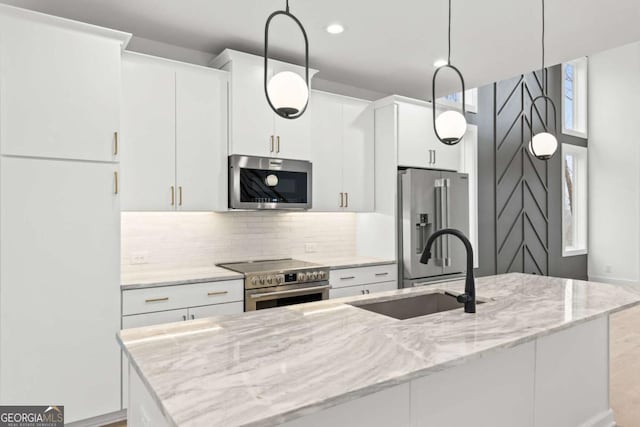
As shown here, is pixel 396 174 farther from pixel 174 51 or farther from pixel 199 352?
pixel 199 352

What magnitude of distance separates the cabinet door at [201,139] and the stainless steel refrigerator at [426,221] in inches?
70.1

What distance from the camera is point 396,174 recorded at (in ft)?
13.6

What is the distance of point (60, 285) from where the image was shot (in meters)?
2.52

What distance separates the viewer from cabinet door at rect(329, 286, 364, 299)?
364 centimetres

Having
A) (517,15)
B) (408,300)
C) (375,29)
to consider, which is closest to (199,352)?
(408,300)

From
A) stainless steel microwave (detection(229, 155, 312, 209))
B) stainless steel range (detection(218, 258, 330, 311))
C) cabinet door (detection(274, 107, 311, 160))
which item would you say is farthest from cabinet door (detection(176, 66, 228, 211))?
stainless steel range (detection(218, 258, 330, 311))

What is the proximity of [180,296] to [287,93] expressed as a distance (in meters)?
1.81

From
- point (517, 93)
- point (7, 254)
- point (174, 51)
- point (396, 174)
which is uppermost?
point (517, 93)

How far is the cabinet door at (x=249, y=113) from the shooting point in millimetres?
3367

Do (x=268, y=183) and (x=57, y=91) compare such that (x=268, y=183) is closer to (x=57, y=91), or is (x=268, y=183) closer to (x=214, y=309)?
(x=214, y=309)

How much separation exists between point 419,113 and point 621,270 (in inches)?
218

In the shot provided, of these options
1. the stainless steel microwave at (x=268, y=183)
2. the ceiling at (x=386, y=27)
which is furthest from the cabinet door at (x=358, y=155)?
the stainless steel microwave at (x=268, y=183)

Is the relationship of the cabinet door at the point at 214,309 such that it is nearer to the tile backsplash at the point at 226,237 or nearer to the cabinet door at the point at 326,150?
the tile backsplash at the point at 226,237

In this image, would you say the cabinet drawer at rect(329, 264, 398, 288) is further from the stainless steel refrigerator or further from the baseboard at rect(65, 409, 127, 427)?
the baseboard at rect(65, 409, 127, 427)
